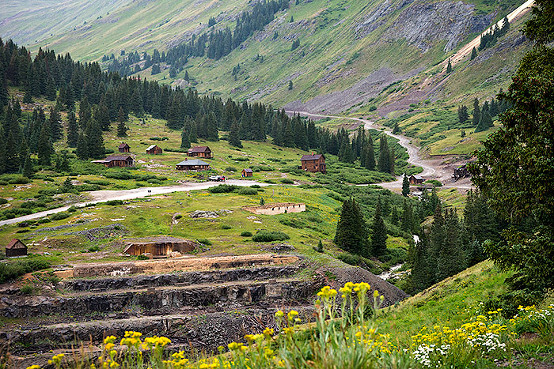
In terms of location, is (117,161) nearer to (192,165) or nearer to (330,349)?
(192,165)

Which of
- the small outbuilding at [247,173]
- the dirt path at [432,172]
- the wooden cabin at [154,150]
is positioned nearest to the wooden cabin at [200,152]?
the wooden cabin at [154,150]

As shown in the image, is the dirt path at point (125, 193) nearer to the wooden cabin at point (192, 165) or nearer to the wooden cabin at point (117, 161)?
the wooden cabin at point (192, 165)

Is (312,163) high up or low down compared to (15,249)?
up

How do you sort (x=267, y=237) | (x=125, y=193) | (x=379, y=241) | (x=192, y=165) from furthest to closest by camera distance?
(x=192, y=165)
(x=125, y=193)
(x=379, y=241)
(x=267, y=237)

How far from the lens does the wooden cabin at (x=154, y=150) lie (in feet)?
432

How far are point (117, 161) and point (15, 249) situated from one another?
72.7 meters

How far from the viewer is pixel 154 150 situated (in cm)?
→ 13350

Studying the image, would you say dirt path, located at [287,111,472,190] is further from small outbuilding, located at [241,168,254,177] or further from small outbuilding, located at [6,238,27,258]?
small outbuilding, located at [6,238,27,258]

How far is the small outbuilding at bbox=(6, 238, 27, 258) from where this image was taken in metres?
44.5

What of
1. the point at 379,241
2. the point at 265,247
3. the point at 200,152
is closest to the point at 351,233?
the point at 379,241

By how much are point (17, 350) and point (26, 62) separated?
174697 millimetres

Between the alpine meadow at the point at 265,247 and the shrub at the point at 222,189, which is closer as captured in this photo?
the alpine meadow at the point at 265,247

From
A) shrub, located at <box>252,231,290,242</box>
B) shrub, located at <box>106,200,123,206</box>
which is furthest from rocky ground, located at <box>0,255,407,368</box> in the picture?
shrub, located at <box>106,200,123,206</box>

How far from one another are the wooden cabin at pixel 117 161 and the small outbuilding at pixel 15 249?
71409 millimetres
